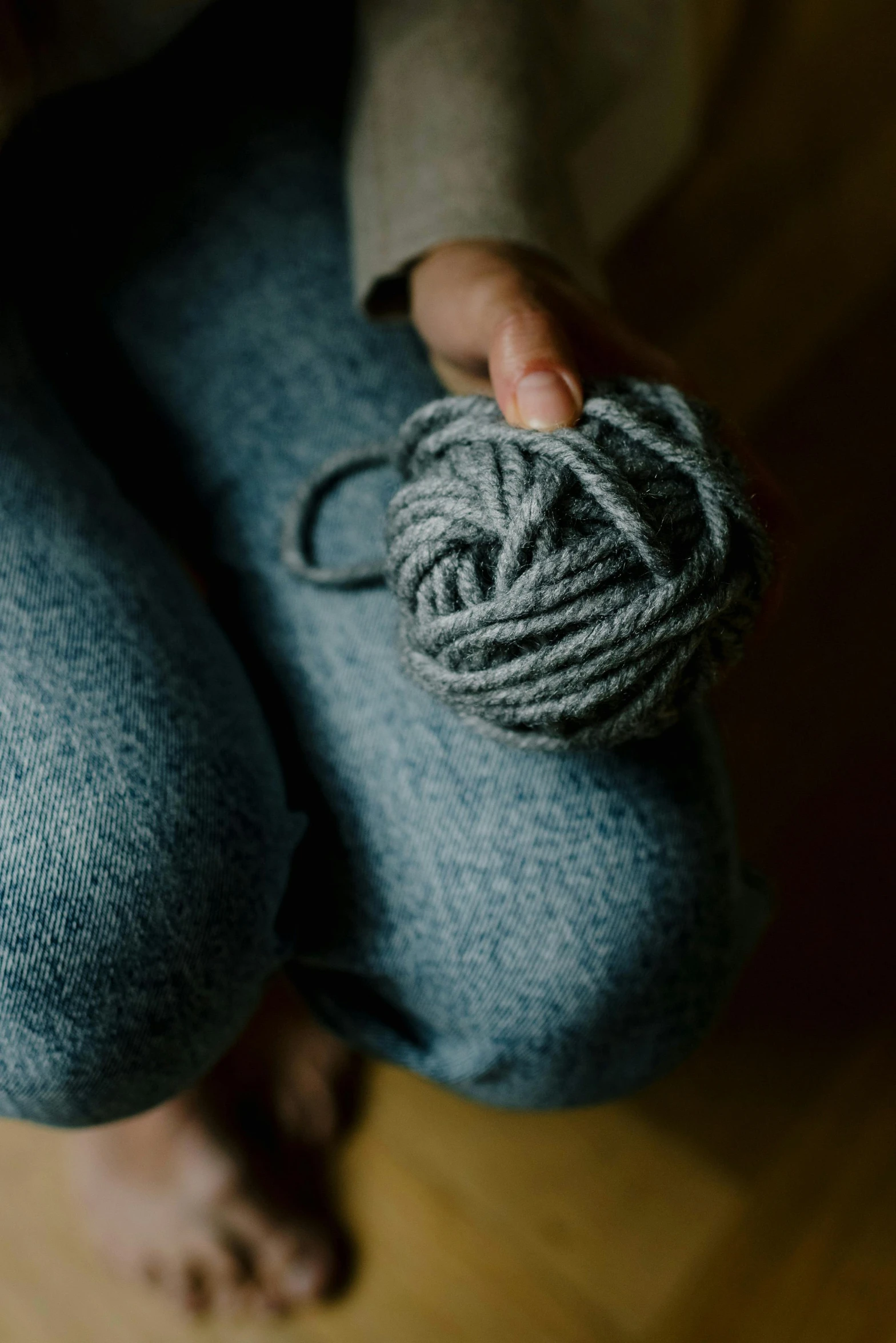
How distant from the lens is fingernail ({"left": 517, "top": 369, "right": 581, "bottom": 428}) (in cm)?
44

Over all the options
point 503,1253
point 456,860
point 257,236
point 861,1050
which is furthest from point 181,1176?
point 257,236

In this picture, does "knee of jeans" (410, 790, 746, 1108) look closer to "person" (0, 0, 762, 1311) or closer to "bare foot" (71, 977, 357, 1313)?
"person" (0, 0, 762, 1311)

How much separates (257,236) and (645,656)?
0.39m

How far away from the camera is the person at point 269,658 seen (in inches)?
19.6

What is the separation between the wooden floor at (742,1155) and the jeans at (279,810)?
17 centimetres

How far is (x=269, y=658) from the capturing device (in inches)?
24.0

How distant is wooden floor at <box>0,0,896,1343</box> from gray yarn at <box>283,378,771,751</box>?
413 mm

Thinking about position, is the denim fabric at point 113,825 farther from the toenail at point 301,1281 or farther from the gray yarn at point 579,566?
the toenail at point 301,1281

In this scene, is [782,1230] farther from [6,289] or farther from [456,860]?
[6,289]

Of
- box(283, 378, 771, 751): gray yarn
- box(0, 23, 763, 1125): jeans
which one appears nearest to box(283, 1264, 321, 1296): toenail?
box(0, 23, 763, 1125): jeans

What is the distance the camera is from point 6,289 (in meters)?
0.64

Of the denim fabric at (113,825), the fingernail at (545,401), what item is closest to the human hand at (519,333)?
the fingernail at (545,401)

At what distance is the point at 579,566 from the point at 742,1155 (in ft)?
1.66

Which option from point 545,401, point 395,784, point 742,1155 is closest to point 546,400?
point 545,401
